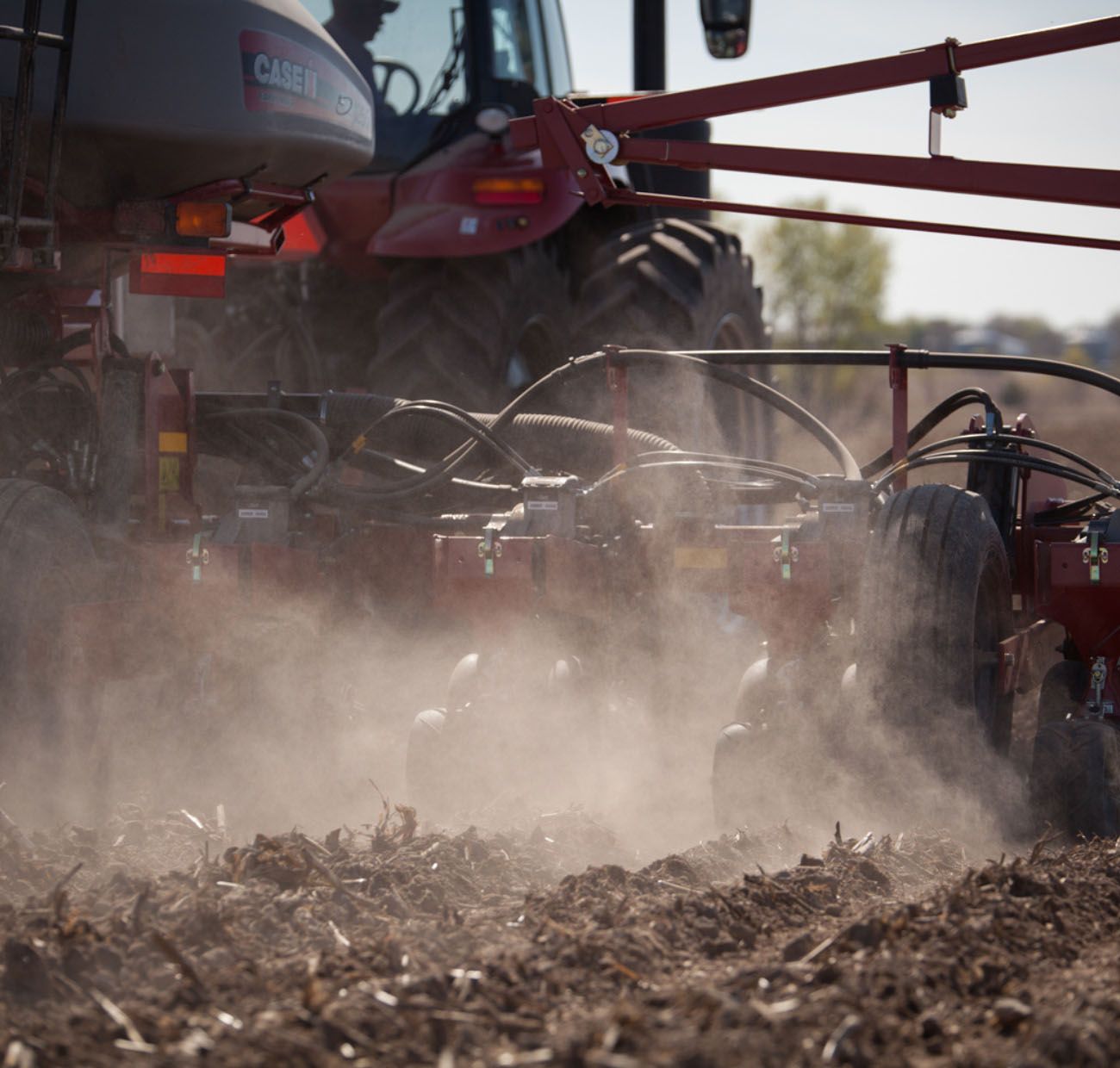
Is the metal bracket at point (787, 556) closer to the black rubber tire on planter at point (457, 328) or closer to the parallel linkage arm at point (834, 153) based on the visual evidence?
the parallel linkage arm at point (834, 153)

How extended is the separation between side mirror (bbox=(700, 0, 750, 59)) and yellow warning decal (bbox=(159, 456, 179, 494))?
6.12 ft

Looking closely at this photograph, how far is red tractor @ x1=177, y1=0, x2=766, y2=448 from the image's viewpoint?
5680mm

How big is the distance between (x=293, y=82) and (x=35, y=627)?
161cm

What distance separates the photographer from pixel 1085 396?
35.7m

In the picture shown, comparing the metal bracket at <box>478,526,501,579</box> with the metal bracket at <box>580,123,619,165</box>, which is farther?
the metal bracket at <box>580,123,619,165</box>

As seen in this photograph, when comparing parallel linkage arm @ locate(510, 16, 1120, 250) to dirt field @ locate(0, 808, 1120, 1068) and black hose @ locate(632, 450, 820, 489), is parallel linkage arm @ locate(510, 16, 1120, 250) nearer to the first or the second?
black hose @ locate(632, 450, 820, 489)

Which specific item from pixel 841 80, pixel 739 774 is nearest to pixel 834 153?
pixel 841 80

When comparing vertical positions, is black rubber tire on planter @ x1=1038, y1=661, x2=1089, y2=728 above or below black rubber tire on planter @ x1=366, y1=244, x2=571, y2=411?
below

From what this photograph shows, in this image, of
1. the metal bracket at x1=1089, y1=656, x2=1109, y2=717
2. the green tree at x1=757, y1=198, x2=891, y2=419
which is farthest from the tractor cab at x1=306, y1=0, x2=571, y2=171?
the green tree at x1=757, y1=198, x2=891, y2=419

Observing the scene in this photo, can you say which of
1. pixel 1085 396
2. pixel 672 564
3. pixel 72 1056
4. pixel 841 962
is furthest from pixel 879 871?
pixel 1085 396

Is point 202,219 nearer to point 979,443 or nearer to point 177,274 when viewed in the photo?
point 177,274

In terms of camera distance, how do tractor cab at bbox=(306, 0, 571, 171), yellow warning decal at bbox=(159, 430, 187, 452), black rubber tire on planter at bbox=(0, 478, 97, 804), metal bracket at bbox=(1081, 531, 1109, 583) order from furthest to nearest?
tractor cab at bbox=(306, 0, 571, 171)
yellow warning decal at bbox=(159, 430, 187, 452)
metal bracket at bbox=(1081, 531, 1109, 583)
black rubber tire on planter at bbox=(0, 478, 97, 804)

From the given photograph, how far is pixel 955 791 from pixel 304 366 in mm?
3417

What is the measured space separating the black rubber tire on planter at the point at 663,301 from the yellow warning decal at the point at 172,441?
1.78m
